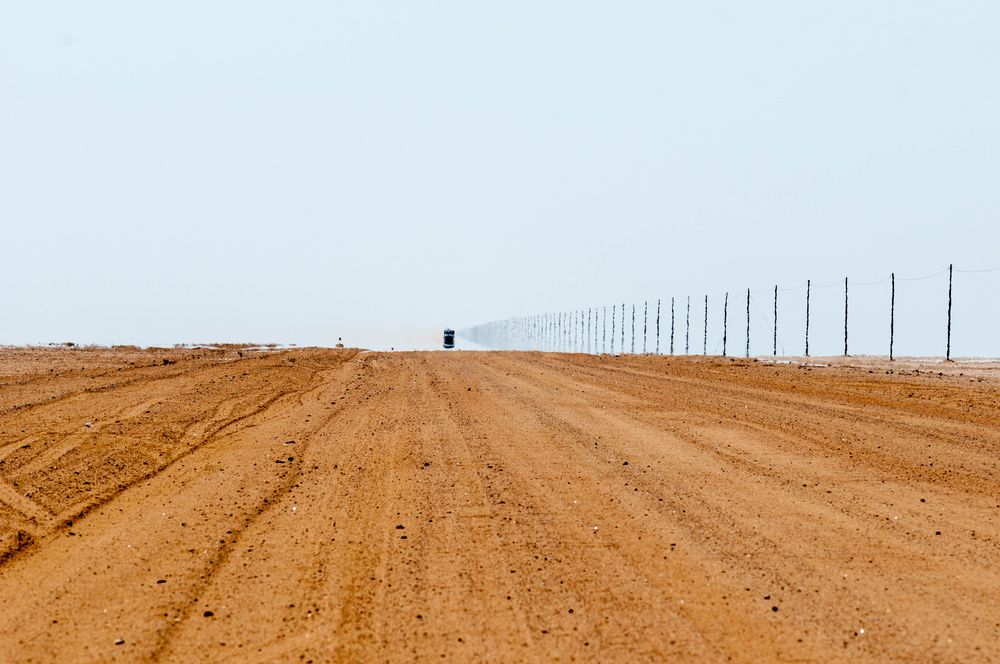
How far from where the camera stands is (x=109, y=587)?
5.12 meters

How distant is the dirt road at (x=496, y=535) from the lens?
169 inches

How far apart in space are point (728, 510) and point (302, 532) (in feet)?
12.2

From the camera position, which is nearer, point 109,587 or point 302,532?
point 109,587

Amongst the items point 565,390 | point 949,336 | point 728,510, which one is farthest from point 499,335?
point 728,510

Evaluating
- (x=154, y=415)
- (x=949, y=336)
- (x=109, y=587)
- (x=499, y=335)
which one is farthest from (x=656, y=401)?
(x=499, y=335)

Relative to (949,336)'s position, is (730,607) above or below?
below

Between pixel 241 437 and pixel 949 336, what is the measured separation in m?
38.3

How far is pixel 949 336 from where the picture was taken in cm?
3912

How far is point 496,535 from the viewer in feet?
20.2

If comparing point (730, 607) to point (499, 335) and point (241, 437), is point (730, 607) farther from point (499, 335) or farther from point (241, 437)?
point (499, 335)

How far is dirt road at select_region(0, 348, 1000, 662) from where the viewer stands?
169 inches

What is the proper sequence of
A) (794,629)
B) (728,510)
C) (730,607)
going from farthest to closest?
(728,510)
(730,607)
(794,629)

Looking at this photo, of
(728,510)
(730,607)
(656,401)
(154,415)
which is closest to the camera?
(730,607)

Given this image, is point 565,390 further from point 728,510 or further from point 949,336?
point 949,336
